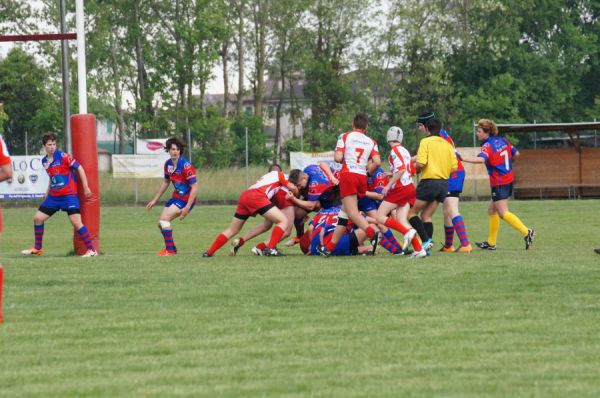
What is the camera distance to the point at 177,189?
55.2 ft

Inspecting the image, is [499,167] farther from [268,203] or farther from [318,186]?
[268,203]

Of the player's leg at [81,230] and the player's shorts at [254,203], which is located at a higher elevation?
the player's shorts at [254,203]

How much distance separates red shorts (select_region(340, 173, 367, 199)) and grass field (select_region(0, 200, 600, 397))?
842 mm

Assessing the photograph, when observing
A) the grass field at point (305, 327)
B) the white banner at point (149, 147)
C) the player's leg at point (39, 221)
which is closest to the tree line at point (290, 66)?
the white banner at point (149, 147)

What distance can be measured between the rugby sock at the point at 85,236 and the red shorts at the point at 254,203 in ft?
7.79

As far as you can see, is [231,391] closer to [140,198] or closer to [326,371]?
[326,371]

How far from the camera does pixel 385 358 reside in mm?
7332

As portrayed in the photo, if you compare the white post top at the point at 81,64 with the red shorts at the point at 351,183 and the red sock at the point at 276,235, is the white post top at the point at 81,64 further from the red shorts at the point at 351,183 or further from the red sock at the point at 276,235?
the red shorts at the point at 351,183

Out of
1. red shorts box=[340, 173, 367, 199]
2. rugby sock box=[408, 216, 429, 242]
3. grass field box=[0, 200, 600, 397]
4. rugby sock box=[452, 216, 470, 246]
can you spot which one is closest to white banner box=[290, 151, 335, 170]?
rugby sock box=[452, 216, 470, 246]

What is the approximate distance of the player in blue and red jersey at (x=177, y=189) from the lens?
653 inches

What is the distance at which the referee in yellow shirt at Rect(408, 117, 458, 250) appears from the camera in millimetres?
15391

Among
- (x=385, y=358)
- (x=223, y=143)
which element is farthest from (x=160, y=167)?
(x=385, y=358)

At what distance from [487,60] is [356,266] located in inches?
1868

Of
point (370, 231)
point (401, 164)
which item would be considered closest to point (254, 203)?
point (370, 231)
